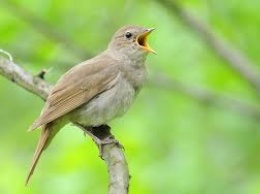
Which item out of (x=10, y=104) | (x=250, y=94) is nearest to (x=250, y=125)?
(x=250, y=94)

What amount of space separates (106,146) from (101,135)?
1.58 feet

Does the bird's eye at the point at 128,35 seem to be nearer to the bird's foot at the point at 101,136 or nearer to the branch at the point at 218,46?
the bird's foot at the point at 101,136

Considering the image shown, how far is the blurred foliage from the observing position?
36.4 ft

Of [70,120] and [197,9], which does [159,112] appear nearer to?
[197,9]

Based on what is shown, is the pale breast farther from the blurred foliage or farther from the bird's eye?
the blurred foliage

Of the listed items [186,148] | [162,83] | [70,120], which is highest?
[162,83]

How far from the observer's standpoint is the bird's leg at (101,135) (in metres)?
9.08

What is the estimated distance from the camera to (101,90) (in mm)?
9758

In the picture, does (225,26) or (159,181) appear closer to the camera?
(159,181)

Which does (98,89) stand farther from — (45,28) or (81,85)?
(45,28)

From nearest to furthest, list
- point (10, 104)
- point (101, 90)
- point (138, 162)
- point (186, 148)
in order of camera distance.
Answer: point (101, 90)
point (138, 162)
point (186, 148)
point (10, 104)

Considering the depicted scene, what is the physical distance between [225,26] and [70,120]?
2.82 meters

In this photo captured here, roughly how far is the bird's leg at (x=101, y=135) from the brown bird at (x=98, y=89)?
54 mm

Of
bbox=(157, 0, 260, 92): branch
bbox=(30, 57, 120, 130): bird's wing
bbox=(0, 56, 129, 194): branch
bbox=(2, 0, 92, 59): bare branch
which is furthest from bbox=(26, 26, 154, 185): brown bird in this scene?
bbox=(2, 0, 92, 59): bare branch
